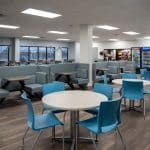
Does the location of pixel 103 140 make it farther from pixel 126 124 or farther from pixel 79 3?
pixel 79 3

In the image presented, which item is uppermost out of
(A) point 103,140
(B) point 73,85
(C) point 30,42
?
(C) point 30,42

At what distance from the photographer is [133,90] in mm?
4133

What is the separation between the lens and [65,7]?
501 centimetres

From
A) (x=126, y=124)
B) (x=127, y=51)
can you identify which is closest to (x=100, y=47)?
(x=127, y=51)

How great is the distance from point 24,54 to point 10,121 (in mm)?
11236

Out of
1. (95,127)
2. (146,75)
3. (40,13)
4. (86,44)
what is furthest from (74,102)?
(86,44)

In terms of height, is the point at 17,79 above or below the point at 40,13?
below

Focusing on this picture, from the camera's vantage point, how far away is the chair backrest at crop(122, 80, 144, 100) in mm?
4062

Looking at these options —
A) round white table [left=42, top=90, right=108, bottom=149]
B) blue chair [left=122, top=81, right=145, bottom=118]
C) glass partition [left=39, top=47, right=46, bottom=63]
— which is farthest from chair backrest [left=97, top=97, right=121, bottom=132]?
glass partition [left=39, top=47, right=46, bottom=63]

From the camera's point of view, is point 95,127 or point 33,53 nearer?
point 95,127

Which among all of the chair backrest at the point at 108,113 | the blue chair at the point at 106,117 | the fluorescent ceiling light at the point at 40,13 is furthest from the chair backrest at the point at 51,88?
the fluorescent ceiling light at the point at 40,13

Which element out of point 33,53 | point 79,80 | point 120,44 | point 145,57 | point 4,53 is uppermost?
point 120,44

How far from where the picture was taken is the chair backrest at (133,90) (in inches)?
160

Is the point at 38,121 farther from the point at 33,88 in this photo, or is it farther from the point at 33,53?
the point at 33,53
